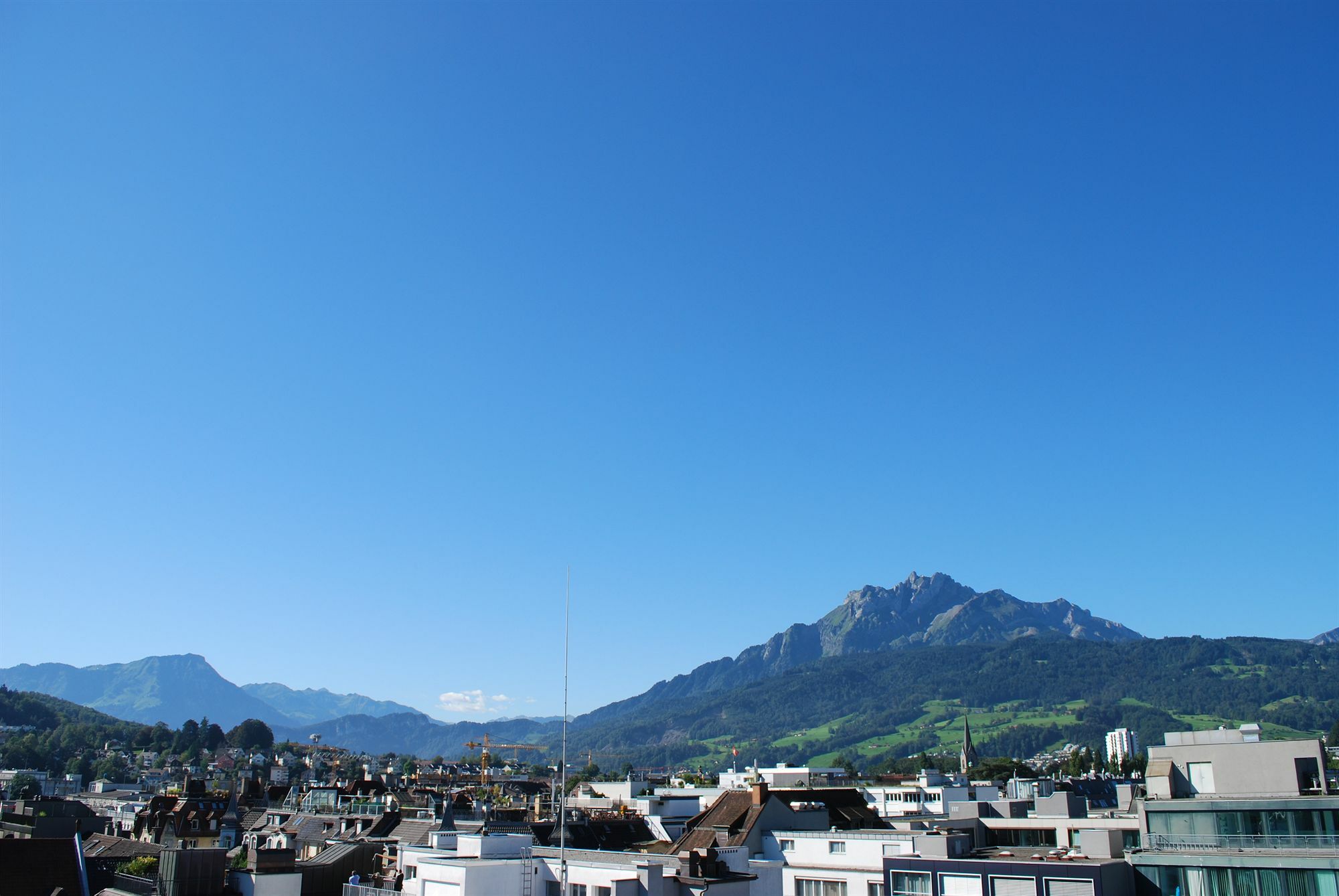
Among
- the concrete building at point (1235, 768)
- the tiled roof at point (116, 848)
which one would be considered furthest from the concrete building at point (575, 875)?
the tiled roof at point (116, 848)

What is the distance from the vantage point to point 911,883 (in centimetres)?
4675

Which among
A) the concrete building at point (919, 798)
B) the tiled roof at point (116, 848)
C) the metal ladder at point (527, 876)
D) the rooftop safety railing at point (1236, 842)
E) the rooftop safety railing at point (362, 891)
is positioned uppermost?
the rooftop safety railing at point (1236, 842)

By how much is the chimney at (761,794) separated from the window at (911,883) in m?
22.2

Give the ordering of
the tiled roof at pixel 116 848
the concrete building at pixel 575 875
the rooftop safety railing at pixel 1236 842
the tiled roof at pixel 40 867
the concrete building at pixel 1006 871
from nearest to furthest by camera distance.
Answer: the concrete building at pixel 575 875 → the rooftop safety railing at pixel 1236 842 → the concrete building at pixel 1006 871 → the tiled roof at pixel 40 867 → the tiled roof at pixel 116 848

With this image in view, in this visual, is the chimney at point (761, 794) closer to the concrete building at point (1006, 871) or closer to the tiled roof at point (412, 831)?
the concrete building at point (1006, 871)

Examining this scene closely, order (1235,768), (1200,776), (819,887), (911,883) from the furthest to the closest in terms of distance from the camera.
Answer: (819,887) → (911,883) → (1200,776) → (1235,768)

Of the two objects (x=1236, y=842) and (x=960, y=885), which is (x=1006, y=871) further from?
(x=1236, y=842)

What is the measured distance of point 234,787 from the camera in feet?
Answer: 437

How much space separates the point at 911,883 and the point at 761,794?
23.9 meters

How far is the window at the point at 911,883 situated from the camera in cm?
4606

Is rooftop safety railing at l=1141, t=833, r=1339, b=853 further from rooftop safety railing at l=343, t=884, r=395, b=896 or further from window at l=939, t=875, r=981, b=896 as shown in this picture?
rooftop safety railing at l=343, t=884, r=395, b=896

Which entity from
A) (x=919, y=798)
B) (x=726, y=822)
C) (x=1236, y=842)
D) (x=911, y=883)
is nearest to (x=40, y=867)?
(x=911, y=883)

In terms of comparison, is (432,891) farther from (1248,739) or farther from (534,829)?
(1248,739)

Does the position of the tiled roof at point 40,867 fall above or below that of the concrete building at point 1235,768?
below
